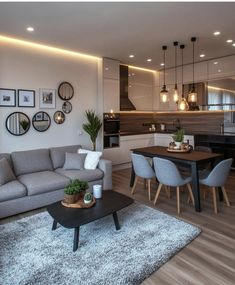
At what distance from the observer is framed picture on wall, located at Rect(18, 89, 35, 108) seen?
14.3 ft

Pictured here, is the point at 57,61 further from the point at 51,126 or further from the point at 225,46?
the point at 225,46

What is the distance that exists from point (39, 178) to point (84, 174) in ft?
2.49

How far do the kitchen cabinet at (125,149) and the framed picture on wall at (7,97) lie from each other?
2434 millimetres

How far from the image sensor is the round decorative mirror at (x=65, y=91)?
16.3 feet

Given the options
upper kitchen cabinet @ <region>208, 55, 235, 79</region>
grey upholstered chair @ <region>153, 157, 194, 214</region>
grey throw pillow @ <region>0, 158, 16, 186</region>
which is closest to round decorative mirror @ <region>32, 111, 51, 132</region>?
grey throw pillow @ <region>0, 158, 16, 186</region>

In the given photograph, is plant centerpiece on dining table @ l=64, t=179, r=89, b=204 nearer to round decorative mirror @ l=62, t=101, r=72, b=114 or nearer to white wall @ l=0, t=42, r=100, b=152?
white wall @ l=0, t=42, r=100, b=152

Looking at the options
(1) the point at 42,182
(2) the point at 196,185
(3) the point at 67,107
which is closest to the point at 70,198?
(1) the point at 42,182

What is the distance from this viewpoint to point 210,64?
18.8 ft

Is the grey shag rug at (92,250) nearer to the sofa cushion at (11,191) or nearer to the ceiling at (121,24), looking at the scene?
the sofa cushion at (11,191)

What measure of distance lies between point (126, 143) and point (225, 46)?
127 inches

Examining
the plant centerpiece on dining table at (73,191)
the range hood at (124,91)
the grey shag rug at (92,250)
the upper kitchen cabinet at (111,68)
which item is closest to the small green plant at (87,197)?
the plant centerpiece on dining table at (73,191)

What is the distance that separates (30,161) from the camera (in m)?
4.02

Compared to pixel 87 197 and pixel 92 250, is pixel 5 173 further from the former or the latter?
pixel 92 250

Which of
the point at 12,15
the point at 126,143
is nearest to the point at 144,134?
the point at 126,143
